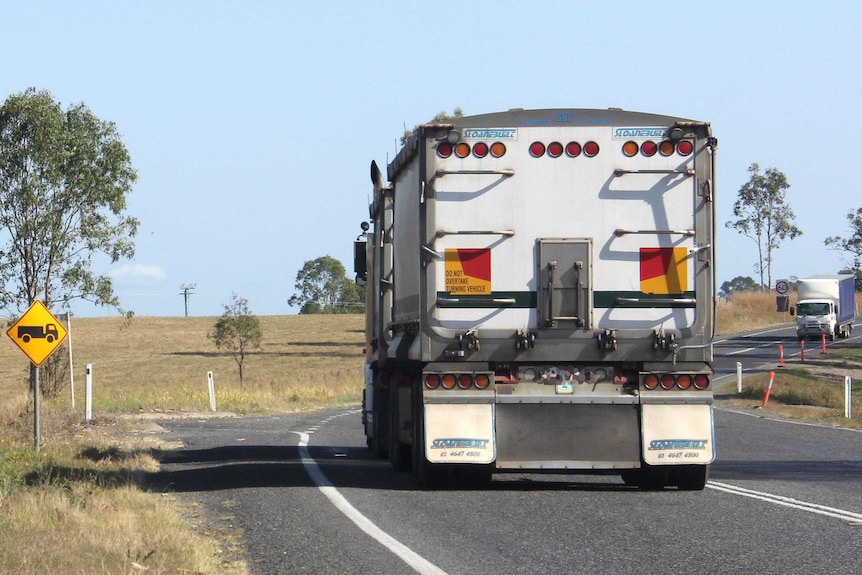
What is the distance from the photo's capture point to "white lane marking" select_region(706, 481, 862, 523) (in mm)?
11070

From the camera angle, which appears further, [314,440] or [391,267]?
[314,440]

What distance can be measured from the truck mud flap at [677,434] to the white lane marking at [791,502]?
0.62 metres

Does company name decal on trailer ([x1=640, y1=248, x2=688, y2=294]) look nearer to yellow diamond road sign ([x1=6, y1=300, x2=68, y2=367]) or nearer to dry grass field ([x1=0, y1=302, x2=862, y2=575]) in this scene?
dry grass field ([x1=0, y1=302, x2=862, y2=575])

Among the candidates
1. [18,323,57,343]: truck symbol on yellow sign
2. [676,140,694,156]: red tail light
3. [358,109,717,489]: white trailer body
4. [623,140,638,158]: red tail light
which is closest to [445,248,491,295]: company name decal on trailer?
[358,109,717,489]: white trailer body

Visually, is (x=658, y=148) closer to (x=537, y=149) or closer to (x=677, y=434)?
(x=537, y=149)

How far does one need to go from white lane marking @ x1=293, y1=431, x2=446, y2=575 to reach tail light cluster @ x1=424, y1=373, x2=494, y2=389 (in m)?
1.41

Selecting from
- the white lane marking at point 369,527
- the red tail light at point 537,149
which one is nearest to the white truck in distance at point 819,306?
the white lane marking at point 369,527

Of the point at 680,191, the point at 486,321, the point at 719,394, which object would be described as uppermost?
the point at 680,191

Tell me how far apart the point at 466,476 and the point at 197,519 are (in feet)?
9.63

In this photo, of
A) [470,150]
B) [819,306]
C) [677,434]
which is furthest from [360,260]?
[819,306]

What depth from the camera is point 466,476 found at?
1331 cm

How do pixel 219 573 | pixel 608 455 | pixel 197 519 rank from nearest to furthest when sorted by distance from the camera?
pixel 219 573, pixel 197 519, pixel 608 455

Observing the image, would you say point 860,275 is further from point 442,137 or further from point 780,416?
point 442,137

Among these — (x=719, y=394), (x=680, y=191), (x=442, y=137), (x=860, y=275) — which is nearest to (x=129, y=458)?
(x=442, y=137)
